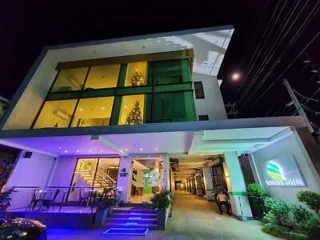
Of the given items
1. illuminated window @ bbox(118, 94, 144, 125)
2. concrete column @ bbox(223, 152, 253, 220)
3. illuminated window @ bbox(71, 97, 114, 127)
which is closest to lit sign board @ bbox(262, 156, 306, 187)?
concrete column @ bbox(223, 152, 253, 220)

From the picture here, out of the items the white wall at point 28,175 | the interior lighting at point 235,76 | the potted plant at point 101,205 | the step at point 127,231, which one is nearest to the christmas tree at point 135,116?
the potted plant at point 101,205

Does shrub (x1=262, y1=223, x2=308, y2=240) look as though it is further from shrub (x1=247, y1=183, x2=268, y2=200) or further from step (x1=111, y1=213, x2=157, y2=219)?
step (x1=111, y1=213, x2=157, y2=219)

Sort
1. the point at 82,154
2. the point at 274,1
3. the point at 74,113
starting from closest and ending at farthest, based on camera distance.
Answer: the point at 274,1, the point at 74,113, the point at 82,154

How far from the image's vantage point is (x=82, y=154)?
8.84 meters

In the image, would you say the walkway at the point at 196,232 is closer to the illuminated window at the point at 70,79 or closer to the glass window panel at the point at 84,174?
the glass window panel at the point at 84,174

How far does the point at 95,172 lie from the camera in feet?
28.4

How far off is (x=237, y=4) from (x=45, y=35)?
9793mm

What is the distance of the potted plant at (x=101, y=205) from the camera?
5704 millimetres

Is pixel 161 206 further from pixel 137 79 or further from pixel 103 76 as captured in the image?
pixel 103 76

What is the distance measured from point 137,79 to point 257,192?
878 centimetres

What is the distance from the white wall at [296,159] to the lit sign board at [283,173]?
154mm

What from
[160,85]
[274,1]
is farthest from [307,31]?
[160,85]

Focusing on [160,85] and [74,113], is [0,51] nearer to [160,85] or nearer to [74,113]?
[74,113]

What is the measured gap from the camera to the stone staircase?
18.4ft
